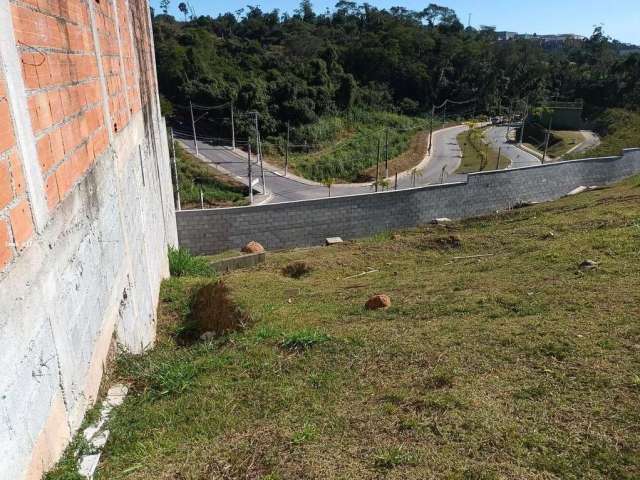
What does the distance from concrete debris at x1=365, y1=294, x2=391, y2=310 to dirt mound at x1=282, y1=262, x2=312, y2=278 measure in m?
2.87

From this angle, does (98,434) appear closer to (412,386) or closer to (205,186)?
(412,386)

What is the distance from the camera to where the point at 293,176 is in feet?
88.9

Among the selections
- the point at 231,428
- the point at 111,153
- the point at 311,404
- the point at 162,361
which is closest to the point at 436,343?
the point at 311,404

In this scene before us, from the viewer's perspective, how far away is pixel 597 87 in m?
40.1

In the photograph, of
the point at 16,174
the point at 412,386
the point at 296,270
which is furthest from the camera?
the point at 296,270

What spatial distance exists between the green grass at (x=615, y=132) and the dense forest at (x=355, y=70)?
2.18 metres

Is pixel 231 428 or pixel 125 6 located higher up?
pixel 125 6

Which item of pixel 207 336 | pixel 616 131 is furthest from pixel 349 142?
pixel 207 336

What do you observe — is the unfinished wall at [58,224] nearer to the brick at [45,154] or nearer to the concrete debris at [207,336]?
the brick at [45,154]

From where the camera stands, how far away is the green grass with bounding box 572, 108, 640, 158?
20658mm

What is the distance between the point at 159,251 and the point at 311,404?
4.28m

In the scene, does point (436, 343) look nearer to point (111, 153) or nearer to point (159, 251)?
point (111, 153)

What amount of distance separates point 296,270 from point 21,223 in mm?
7062

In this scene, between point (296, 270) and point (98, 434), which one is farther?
point (296, 270)
